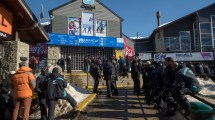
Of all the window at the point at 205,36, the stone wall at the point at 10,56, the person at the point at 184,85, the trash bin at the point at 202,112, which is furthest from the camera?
the window at the point at 205,36

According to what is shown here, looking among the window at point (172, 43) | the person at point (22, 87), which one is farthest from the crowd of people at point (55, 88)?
the window at point (172, 43)

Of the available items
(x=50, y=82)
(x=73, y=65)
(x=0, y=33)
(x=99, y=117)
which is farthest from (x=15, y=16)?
(x=73, y=65)

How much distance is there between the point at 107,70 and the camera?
11180mm

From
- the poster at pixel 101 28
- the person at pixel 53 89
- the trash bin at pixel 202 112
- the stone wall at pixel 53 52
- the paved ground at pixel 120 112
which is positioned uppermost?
the poster at pixel 101 28

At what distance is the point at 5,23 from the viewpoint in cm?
756

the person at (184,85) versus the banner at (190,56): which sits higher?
the banner at (190,56)

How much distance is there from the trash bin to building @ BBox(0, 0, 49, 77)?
5360 millimetres

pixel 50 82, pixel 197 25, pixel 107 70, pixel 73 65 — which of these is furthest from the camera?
pixel 197 25

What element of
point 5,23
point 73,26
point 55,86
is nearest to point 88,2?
point 73,26

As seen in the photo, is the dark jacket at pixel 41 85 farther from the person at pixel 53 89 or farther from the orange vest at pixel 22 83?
the orange vest at pixel 22 83

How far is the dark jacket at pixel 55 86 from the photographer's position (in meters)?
6.81

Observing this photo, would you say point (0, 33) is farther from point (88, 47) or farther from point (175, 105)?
point (88, 47)

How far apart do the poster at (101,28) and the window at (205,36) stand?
39.3 ft

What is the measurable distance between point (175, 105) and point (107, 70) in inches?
173
